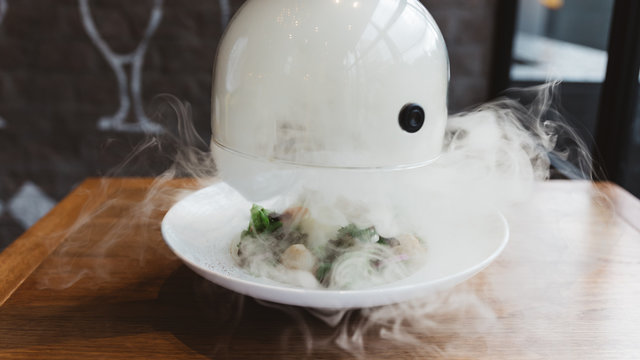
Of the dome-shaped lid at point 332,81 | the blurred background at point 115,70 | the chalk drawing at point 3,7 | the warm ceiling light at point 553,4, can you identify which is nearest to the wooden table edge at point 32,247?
the dome-shaped lid at point 332,81

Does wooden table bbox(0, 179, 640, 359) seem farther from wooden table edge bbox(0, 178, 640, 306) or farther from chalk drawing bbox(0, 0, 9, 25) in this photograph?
chalk drawing bbox(0, 0, 9, 25)

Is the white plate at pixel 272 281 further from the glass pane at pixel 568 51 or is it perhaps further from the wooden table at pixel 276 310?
the glass pane at pixel 568 51

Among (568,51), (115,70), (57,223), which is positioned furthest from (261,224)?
(115,70)

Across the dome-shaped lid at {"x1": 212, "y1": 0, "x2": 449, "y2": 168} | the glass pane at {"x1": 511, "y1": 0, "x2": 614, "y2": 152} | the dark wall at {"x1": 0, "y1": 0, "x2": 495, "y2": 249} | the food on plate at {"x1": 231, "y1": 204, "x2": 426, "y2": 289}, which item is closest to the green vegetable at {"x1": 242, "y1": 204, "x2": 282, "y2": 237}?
the food on plate at {"x1": 231, "y1": 204, "x2": 426, "y2": 289}

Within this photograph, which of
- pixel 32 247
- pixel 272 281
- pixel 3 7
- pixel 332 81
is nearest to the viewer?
pixel 332 81

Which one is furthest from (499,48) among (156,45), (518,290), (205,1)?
(518,290)

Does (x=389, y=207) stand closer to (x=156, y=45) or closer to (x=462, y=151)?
(x=462, y=151)

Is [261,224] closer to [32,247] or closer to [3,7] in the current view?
[32,247]
